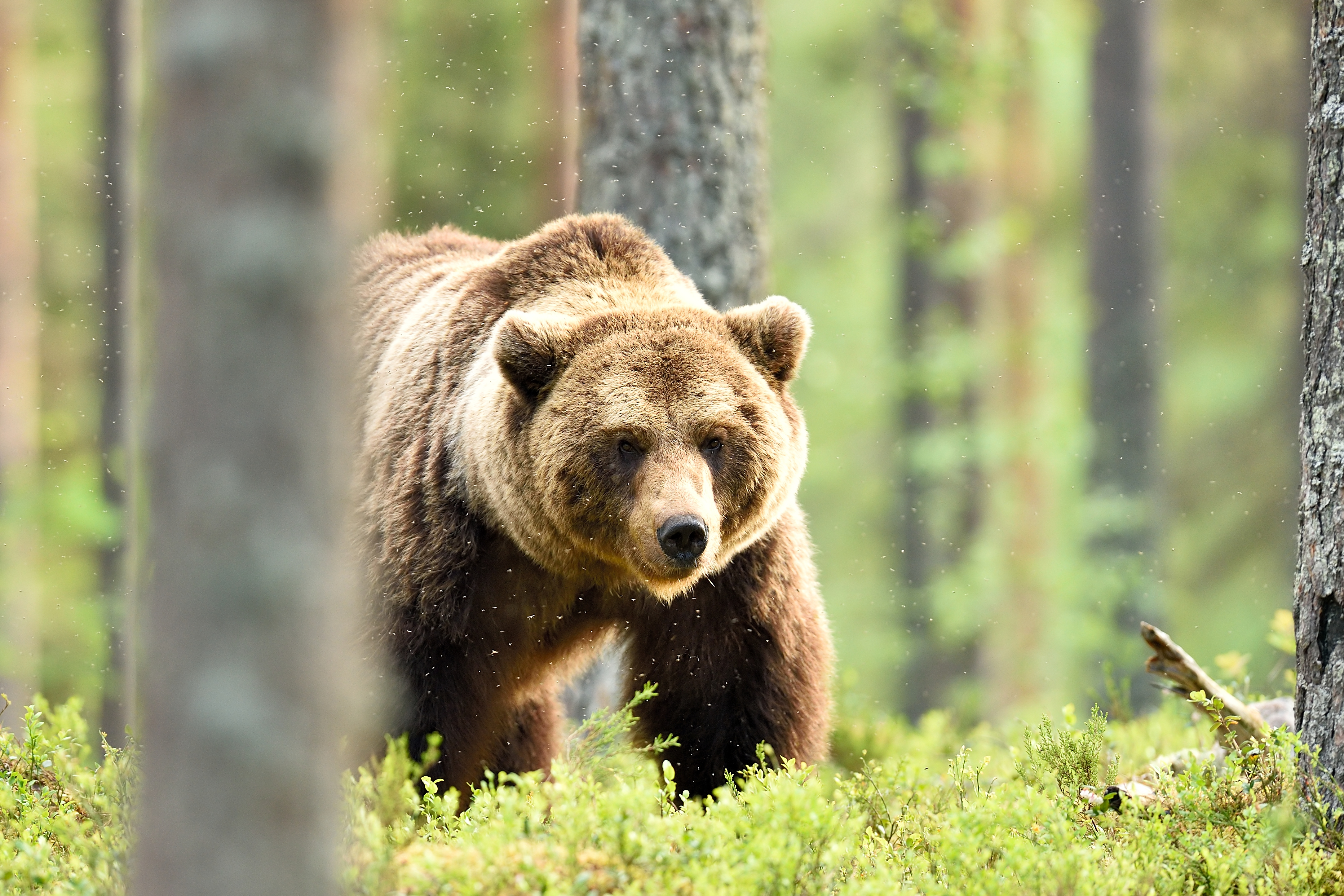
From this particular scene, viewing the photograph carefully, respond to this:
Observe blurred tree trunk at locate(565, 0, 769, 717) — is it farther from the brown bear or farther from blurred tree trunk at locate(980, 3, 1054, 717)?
blurred tree trunk at locate(980, 3, 1054, 717)

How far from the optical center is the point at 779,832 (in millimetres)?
3096

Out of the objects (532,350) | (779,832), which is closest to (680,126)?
(532,350)

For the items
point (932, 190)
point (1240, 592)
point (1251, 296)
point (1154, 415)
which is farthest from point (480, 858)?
point (1240, 592)

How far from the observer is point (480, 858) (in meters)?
2.90

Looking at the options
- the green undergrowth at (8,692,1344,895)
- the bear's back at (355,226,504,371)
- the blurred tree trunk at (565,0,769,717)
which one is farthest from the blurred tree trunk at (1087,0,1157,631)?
the green undergrowth at (8,692,1344,895)

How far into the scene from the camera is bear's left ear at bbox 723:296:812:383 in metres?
4.74

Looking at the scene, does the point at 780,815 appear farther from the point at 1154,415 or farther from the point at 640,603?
the point at 1154,415

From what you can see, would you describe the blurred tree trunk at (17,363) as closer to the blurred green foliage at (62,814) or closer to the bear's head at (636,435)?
the blurred green foliage at (62,814)

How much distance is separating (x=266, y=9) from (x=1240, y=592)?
19.8m

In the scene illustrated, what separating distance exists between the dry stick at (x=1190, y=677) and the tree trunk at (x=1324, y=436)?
607 millimetres

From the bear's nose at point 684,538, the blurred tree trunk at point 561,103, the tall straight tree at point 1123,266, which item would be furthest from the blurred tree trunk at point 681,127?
the tall straight tree at point 1123,266

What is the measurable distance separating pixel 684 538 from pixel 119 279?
24.5ft

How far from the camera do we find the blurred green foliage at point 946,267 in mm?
13383

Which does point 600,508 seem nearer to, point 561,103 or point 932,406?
point 561,103
